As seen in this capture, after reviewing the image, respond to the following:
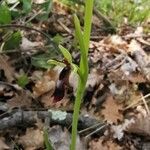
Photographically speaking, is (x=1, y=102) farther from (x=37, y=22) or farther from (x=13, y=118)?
(x=37, y=22)

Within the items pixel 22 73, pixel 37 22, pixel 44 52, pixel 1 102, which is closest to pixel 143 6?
pixel 37 22

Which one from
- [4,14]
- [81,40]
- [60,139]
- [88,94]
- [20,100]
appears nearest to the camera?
[81,40]

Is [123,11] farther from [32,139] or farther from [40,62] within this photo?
[32,139]

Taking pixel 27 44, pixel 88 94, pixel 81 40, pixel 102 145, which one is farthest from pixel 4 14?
pixel 81 40

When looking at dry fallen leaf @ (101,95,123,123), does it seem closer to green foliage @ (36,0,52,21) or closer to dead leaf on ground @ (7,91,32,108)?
dead leaf on ground @ (7,91,32,108)

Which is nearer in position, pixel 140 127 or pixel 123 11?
pixel 140 127
